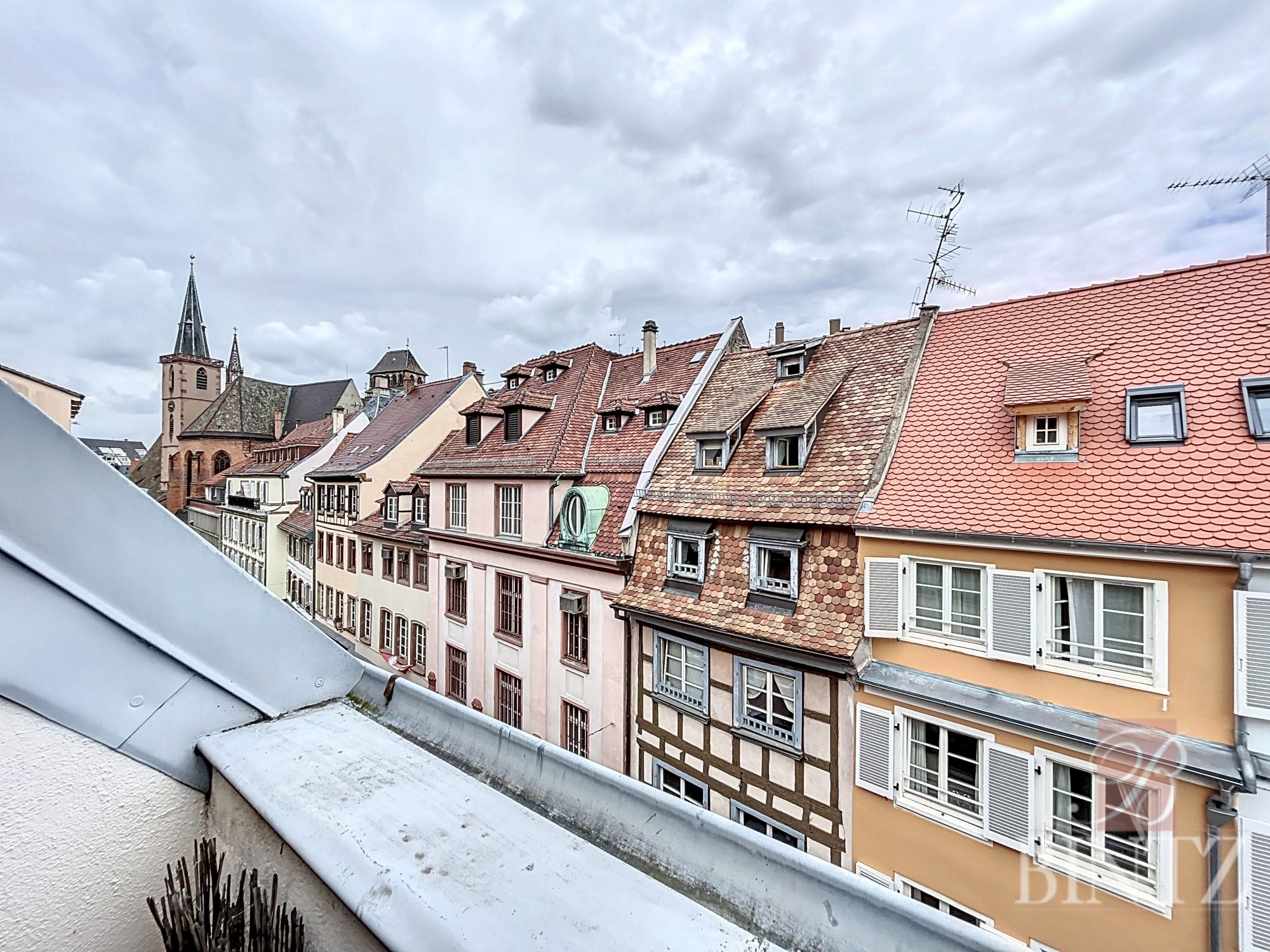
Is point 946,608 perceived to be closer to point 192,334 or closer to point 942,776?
point 942,776

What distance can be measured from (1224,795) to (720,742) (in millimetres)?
5750

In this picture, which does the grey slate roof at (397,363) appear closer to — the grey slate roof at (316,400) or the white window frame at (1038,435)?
the grey slate roof at (316,400)

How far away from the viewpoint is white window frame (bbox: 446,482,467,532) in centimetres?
1566

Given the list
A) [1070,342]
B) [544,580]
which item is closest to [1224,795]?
[1070,342]

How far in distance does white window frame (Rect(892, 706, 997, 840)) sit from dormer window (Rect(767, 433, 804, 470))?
3.93 metres

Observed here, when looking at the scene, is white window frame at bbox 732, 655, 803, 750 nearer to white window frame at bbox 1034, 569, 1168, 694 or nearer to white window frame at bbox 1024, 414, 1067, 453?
white window frame at bbox 1034, 569, 1168, 694

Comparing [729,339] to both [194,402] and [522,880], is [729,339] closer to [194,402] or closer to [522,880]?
[522,880]

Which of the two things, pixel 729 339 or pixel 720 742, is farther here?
pixel 729 339

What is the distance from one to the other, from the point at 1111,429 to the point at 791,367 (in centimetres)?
540

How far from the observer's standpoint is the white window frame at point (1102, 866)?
5707mm

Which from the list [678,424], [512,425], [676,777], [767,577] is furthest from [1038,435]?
[512,425]

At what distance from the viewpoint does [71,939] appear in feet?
3.73

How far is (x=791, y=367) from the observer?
11.4 meters

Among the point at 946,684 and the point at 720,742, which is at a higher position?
the point at 946,684
